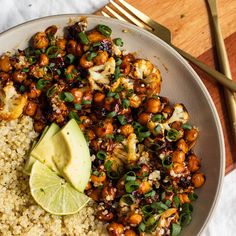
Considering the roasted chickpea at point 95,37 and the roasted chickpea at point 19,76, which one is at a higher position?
the roasted chickpea at point 19,76

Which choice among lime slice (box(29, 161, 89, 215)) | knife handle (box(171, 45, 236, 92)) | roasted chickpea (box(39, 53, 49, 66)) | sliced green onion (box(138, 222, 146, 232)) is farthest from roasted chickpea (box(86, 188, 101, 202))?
knife handle (box(171, 45, 236, 92))

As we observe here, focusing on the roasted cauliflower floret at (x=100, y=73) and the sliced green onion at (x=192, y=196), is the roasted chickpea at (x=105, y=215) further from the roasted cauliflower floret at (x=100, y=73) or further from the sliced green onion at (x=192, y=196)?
the roasted cauliflower floret at (x=100, y=73)

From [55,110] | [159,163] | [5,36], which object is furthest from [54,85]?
[159,163]

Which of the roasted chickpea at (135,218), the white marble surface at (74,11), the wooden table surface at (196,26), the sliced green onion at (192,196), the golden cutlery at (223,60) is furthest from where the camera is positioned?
the white marble surface at (74,11)

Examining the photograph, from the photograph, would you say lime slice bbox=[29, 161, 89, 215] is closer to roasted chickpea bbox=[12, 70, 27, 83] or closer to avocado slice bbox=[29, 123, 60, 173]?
avocado slice bbox=[29, 123, 60, 173]

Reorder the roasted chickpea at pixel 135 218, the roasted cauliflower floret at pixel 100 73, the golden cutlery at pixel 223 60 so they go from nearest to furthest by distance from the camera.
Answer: the roasted chickpea at pixel 135 218 < the roasted cauliflower floret at pixel 100 73 < the golden cutlery at pixel 223 60

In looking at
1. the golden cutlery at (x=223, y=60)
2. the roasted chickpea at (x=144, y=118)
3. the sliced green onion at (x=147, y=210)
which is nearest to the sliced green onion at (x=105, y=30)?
the roasted chickpea at (x=144, y=118)
